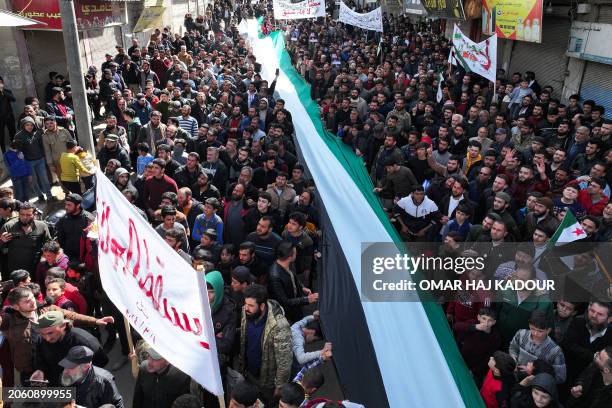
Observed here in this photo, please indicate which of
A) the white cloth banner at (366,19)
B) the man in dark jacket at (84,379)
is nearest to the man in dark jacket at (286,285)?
the man in dark jacket at (84,379)

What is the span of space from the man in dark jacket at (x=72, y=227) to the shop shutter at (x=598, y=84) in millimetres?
9503

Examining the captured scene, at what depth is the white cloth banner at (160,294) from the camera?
9.55ft

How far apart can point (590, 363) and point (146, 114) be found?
27.0ft

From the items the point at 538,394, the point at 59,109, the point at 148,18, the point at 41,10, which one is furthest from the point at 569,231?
the point at 148,18

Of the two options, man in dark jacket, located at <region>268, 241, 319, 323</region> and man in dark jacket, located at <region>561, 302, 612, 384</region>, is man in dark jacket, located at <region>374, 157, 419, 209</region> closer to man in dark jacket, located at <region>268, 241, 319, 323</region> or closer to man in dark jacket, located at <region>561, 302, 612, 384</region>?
man in dark jacket, located at <region>268, 241, 319, 323</region>

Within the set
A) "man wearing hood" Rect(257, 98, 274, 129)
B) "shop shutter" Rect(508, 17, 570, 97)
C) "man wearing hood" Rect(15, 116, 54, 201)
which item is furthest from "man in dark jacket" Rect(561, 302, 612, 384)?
"shop shutter" Rect(508, 17, 570, 97)

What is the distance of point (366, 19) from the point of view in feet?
52.0

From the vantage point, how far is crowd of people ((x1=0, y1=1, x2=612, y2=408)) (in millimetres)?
3709

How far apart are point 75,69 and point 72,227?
2.69m

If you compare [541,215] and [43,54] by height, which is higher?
[43,54]

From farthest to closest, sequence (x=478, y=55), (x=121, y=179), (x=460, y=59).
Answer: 1. (x=460, y=59)
2. (x=478, y=55)
3. (x=121, y=179)

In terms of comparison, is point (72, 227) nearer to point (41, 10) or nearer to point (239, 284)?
point (239, 284)

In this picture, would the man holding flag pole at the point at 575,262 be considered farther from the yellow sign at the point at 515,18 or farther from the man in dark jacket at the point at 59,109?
the man in dark jacket at the point at 59,109

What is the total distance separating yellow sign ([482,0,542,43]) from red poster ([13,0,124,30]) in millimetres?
9676
